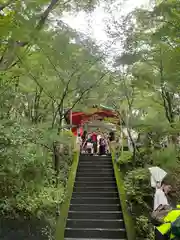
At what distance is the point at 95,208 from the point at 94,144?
8.25 m

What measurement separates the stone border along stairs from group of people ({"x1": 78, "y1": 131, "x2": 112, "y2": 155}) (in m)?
3.95

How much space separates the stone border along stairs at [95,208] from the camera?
7.21 metres

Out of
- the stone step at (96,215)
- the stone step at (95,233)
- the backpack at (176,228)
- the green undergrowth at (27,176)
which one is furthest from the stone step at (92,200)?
the backpack at (176,228)

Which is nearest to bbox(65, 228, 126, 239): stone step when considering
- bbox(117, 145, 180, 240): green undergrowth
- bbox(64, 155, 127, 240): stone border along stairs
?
bbox(64, 155, 127, 240): stone border along stairs

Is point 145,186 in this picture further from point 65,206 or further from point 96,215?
point 65,206

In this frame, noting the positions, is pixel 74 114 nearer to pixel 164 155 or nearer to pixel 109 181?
pixel 109 181

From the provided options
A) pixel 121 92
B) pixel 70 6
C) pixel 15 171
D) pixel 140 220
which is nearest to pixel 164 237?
pixel 15 171

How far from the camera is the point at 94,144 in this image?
53.6 feet

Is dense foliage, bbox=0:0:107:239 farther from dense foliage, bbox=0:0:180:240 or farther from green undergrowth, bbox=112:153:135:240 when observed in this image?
green undergrowth, bbox=112:153:135:240

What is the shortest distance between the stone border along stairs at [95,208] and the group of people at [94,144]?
13.0ft

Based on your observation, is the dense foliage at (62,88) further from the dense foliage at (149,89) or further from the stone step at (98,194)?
the stone step at (98,194)

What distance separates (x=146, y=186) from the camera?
28.4 ft

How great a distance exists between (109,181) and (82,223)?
8.04 ft

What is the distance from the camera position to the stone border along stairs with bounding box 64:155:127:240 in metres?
7.21
